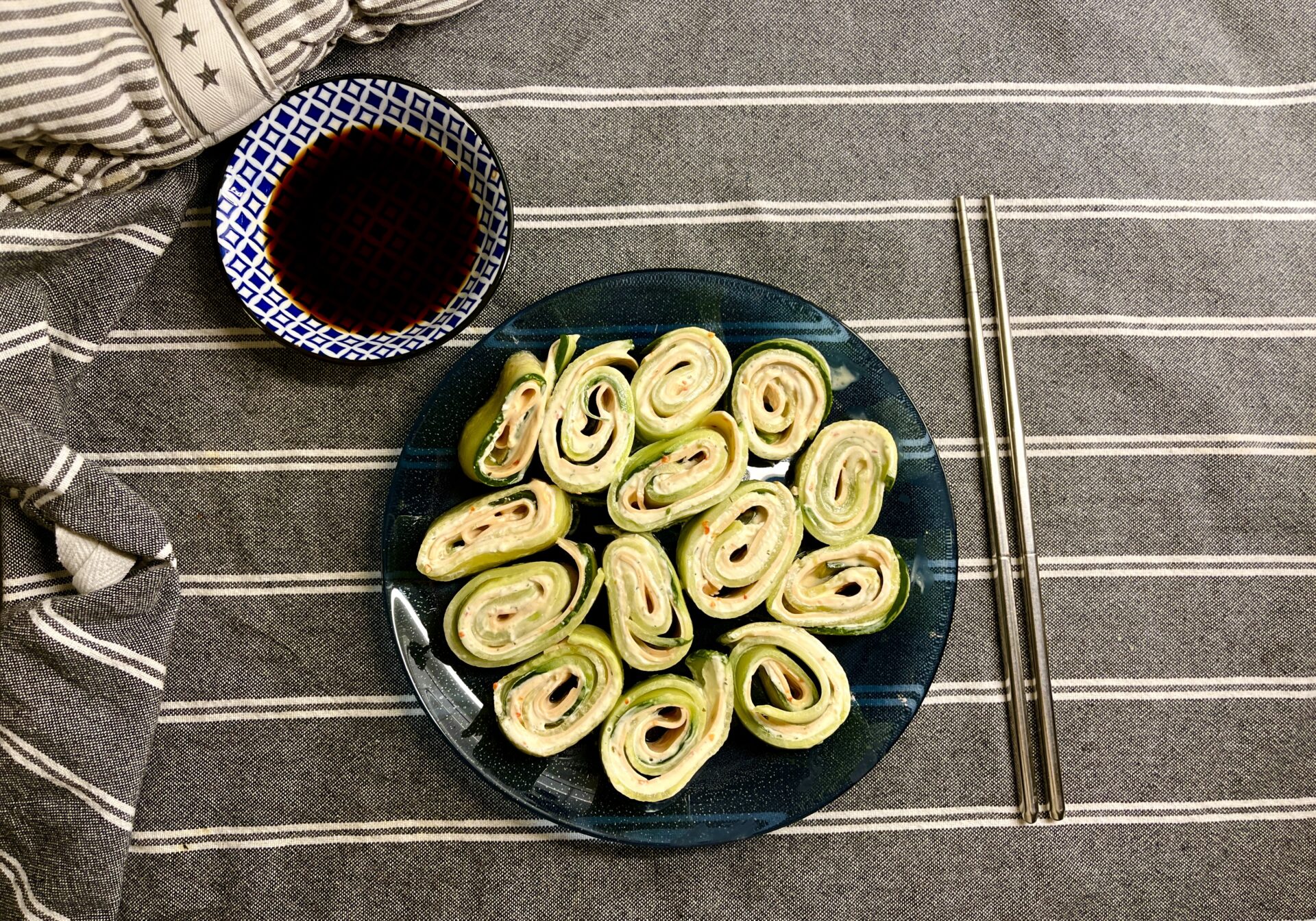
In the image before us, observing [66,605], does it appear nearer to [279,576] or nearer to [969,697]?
[279,576]

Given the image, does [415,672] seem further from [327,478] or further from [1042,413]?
[1042,413]

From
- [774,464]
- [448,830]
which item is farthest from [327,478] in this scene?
[774,464]

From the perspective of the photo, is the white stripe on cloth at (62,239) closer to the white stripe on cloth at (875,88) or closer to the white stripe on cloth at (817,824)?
the white stripe on cloth at (875,88)

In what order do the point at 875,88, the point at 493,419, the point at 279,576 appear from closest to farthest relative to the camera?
the point at 493,419
the point at 279,576
the point at 875,88

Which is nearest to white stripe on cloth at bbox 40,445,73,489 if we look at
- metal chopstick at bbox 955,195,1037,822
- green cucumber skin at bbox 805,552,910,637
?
green cucumber skin at bbox 805,552,910,637

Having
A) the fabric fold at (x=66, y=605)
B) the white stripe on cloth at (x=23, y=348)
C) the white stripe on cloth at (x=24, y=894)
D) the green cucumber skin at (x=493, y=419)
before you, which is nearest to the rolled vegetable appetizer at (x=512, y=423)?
the green cucumber skin at (x=493, y=419)

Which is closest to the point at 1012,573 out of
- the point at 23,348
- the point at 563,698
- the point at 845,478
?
the point at 845,478

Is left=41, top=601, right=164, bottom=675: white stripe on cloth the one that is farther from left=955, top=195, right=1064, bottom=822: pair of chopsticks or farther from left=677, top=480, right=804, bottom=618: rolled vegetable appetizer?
left=955, top=195, right=1064, bottom=822: pair of chopsticks
